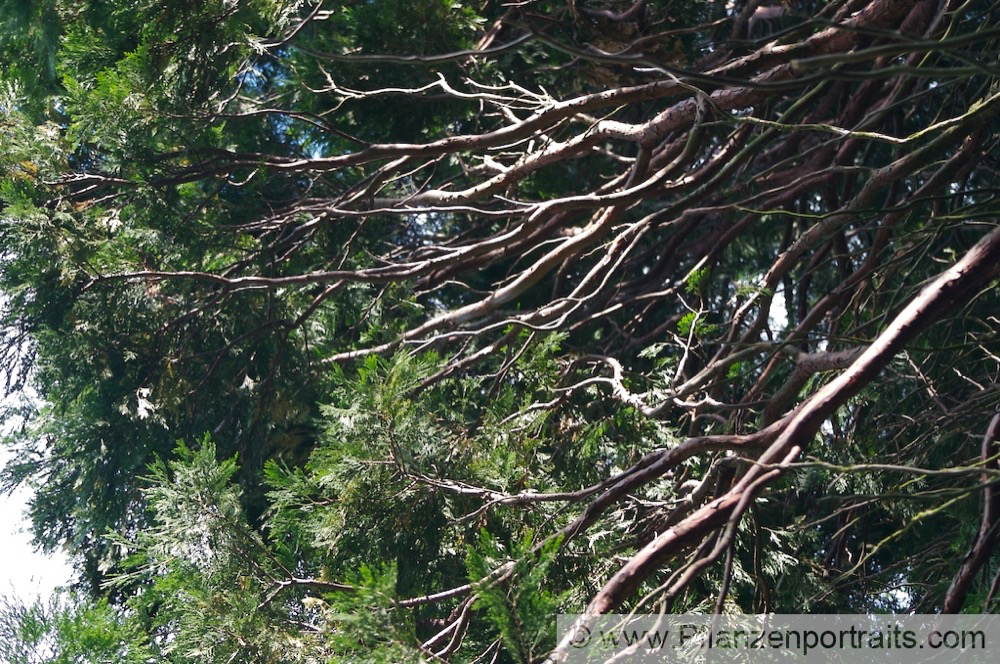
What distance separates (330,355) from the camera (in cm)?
615

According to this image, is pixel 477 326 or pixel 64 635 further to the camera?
pixel 477 326

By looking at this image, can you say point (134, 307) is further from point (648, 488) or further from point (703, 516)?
point (703, 516)

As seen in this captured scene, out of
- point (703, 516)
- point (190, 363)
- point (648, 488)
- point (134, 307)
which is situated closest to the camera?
point (703, 516)

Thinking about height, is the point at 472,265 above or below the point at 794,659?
above

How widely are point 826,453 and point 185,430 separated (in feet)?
12.1

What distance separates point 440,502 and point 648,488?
1.25 metres

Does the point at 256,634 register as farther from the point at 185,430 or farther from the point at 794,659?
the point at 185,430

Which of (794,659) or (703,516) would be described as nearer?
(703,516)

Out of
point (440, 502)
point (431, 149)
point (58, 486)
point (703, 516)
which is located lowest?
point (58, 486)

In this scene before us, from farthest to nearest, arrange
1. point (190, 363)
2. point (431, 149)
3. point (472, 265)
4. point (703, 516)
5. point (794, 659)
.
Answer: point (190, 363) → point (472, 265) → point (431, 149) → point (794, 659) → point (703, 516)

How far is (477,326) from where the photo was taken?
6.31m

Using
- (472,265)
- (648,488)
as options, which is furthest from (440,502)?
(472,265)

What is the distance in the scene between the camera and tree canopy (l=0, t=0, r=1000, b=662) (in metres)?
3.52

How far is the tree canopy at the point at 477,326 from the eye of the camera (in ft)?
11.5
